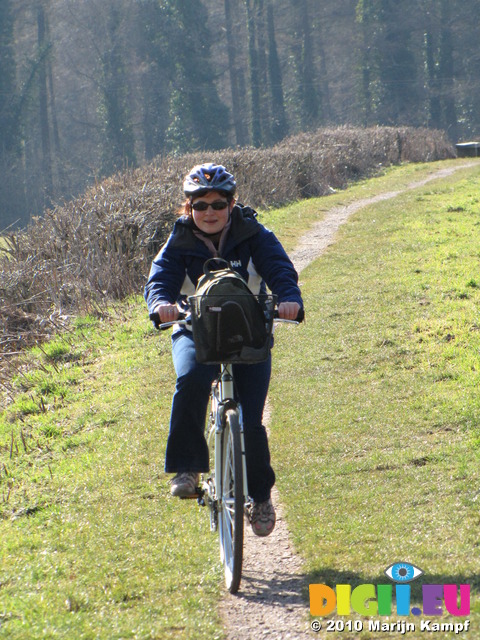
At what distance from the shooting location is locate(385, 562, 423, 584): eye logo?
4289 mm

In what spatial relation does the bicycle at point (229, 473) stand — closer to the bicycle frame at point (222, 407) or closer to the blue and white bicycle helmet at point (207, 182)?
the bicycle frame at point (222, 407)

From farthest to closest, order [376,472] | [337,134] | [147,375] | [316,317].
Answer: [337,134], [316,317], [147,375], [376,472]

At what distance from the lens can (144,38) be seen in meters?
64.7

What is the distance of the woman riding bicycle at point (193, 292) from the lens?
449 centimetres

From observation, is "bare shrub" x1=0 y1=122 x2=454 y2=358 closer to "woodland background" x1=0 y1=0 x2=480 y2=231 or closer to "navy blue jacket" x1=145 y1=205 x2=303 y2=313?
"navy blue jacket" x1=145 y1=205 x2=303 y2=313

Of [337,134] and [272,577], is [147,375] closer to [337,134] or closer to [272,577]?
[272,577]

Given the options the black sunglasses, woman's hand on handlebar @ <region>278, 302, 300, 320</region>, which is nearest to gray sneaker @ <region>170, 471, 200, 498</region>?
woman's hand on handlebar @ <region>278, 302, 300, 320</region>

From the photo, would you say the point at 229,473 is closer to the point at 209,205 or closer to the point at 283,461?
the point at 209,205

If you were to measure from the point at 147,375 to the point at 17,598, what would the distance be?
5.12 m

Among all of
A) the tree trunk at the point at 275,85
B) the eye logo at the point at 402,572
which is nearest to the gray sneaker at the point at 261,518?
the eye logo at the point at 402,572

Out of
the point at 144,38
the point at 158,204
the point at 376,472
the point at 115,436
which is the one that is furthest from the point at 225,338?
the point at 144,38

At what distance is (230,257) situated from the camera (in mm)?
4793

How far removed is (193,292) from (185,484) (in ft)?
3.40

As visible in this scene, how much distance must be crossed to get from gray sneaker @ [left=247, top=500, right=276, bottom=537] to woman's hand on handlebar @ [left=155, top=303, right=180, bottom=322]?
1.08m
